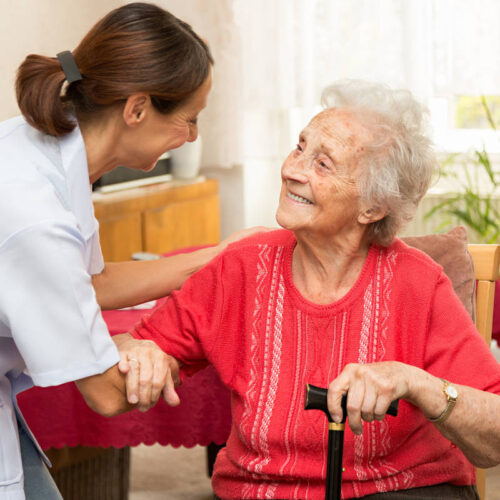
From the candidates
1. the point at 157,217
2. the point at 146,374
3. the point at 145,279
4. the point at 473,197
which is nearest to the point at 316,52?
the point at 473,197

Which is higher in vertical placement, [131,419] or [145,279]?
[145,279]

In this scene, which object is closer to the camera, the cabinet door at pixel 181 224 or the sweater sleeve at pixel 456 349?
the sweater sleeve at pixel 456 349

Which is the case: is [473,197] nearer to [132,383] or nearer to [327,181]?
[327,181]

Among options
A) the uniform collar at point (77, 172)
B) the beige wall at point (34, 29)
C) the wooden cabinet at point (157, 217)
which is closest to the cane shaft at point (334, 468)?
the uniform collar at point (77, 172)

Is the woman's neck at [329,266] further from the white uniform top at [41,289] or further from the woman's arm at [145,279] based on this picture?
the white uniform top at [41,289]

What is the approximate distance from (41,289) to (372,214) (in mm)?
700

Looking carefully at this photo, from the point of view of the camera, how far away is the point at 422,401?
1396mm

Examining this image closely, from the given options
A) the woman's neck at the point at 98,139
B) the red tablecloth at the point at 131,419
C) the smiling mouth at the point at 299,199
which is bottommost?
the red tablecloth at the point at 131,419

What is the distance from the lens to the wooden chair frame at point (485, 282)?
1853 millimetres

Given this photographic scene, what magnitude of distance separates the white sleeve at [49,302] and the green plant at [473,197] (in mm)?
3015

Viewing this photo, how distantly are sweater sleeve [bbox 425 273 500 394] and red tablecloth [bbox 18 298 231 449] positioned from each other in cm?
60

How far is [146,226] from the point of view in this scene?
381 cm

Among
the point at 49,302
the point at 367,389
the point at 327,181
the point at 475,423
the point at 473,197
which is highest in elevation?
the point at 327,181

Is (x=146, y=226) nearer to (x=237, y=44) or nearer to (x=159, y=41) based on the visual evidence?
(x=237, y=44)
